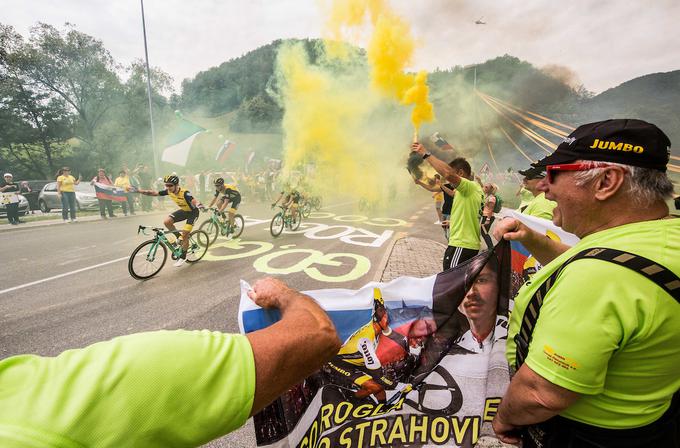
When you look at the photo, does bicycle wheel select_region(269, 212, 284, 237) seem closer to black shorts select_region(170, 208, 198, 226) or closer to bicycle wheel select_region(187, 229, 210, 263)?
bicycle wheel select_region(187, 229, 210, 263)

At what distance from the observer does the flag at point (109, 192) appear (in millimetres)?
15089

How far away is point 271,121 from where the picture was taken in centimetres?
→ 4375

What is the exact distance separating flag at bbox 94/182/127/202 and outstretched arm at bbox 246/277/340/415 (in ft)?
59.3

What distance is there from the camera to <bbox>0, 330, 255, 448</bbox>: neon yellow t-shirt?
0.67 metres

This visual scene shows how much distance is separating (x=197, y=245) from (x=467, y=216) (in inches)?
257

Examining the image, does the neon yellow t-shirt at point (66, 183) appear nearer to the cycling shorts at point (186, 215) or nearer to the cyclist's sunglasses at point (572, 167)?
the cycling shorts at point (186, 215)

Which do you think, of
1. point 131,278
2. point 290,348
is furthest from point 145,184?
point 290,348

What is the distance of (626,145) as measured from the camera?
116 centimetres

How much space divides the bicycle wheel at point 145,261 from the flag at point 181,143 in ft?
48.8

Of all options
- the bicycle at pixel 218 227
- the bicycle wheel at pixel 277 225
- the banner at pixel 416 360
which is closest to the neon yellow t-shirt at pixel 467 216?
the banner at pixel 416 360

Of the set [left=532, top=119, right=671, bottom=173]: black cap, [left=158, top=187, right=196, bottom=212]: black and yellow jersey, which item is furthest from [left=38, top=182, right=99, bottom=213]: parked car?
[left=532, top=119, right=671, bottom=173]: black cap

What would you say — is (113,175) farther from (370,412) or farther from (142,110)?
(370,412)

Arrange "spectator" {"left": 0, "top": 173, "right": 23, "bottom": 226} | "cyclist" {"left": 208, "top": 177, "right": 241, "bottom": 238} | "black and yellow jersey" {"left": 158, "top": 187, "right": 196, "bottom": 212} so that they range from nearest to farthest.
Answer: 1. "black and yellow jersey" {"left": 158, "top": 187, "right": 196, "bottom": 212}
2. "cyclist" {"left": 208, "top": 177, "right": 241, "bottom": 238}
3. "spectator" {"left": 0, "top": 173, "right": 23, "bottom": 226}

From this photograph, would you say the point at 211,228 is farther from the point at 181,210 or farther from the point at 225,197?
the point at 181,210
